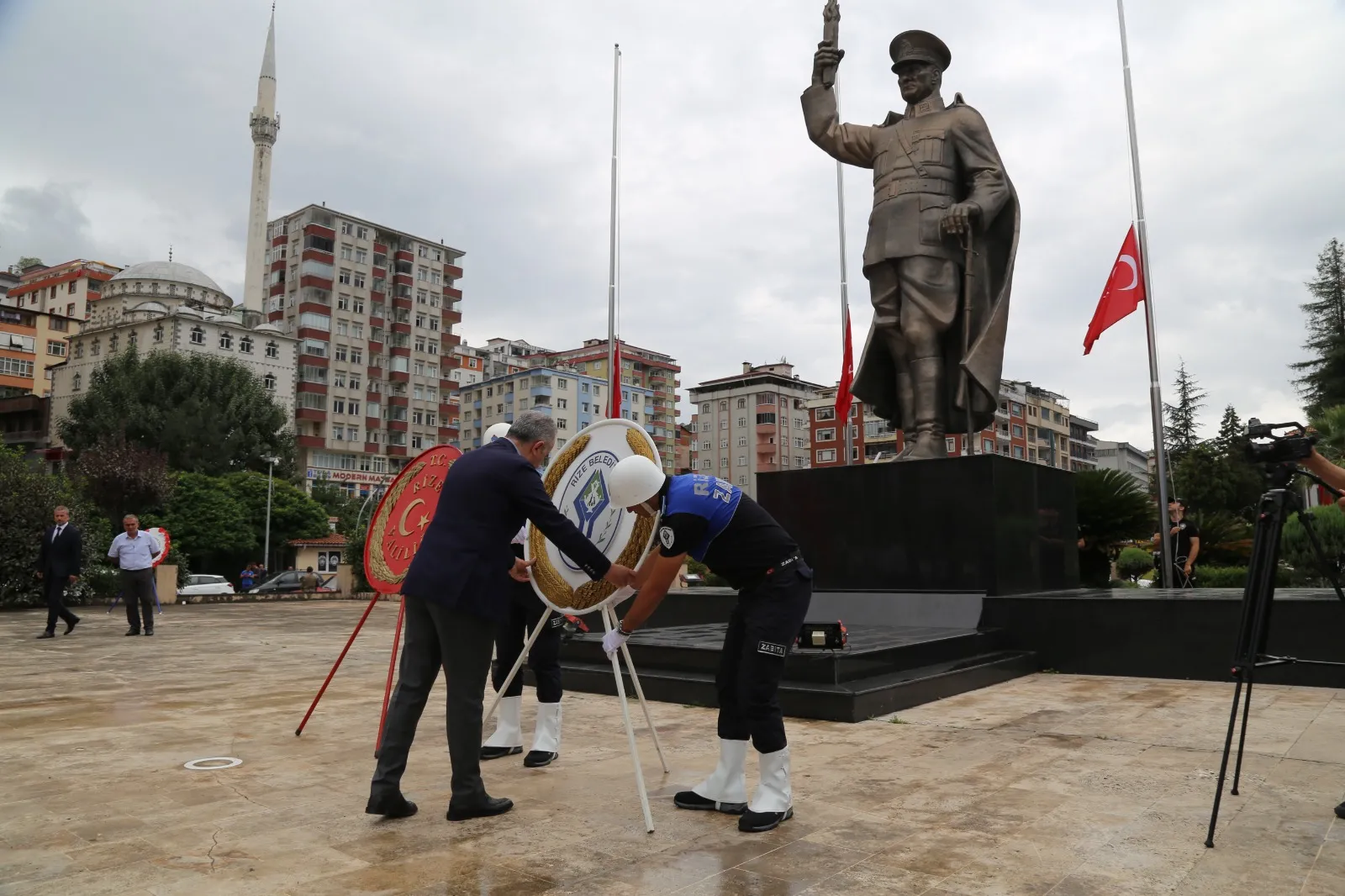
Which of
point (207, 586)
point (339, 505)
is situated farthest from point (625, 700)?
point (339, 505)

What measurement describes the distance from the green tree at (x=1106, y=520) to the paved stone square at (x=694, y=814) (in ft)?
26.2

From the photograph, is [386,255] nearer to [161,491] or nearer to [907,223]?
[161,491]

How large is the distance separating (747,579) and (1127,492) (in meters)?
13.1

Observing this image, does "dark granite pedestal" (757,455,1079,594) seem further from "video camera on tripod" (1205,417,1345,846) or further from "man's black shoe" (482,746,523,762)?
"video camera on tripod" (1205,417,1345,846)

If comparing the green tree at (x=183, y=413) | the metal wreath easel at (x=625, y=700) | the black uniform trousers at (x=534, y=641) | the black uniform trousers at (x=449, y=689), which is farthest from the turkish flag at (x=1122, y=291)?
the green tree at (x=183, y=413)

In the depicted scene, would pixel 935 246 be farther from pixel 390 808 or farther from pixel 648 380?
pixel 648 380

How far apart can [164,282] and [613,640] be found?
3224 inches

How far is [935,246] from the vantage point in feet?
31.4

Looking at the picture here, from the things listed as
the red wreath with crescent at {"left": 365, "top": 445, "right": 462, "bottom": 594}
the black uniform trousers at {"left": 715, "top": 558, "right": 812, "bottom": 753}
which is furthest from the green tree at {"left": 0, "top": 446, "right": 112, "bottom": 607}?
the black uniform trousers at {"left": 715, "top": 558, "right": 812, "bottom": 753}

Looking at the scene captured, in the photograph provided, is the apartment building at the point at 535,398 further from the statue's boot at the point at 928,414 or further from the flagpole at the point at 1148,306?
the statue's boot at the point at 928,414

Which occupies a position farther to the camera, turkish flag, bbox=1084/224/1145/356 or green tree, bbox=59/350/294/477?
green tree, bbox=59/350/294/477

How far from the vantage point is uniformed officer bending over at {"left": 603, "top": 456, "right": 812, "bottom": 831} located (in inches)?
153

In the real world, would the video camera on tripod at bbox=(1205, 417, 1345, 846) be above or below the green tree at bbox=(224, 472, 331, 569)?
below

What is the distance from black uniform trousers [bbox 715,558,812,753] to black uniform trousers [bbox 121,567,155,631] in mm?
12128
